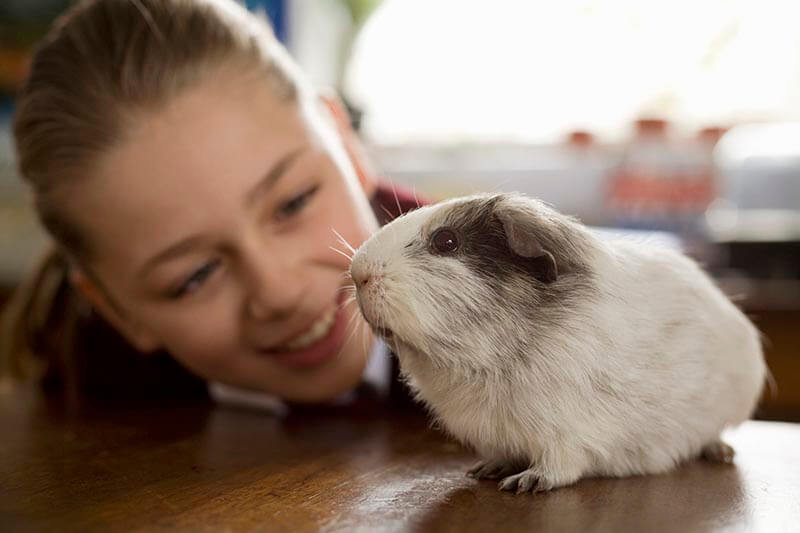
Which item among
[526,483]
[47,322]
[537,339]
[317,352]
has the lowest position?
[47,322]

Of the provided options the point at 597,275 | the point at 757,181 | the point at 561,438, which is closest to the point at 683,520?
the point at 561,438

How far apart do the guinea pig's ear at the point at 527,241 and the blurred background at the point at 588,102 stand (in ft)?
7.17

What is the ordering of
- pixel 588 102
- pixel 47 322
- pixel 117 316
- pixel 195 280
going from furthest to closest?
pixel 588 102
pixel 47 322
pixel 117 316
pixel 195 280

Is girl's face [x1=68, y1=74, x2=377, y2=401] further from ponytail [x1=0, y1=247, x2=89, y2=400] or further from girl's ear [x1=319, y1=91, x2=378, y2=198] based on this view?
ponytail [x1=0, y1=247, x2=89, y2=400]

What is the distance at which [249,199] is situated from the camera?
4.05ft

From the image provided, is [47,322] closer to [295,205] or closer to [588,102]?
[295,205]

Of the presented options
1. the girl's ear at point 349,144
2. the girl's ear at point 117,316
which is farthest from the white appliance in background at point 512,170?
the girl's ear at point 117,316

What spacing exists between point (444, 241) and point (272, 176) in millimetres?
496

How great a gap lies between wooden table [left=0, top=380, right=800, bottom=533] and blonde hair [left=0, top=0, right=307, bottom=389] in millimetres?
446

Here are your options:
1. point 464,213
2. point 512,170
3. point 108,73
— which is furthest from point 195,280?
point 512,170

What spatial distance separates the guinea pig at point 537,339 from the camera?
31.3 inches

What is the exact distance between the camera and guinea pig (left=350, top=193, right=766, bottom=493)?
31.3 inches

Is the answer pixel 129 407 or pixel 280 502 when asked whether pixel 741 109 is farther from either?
pixel 280 502

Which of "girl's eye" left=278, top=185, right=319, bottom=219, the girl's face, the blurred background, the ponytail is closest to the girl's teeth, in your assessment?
the girl's face
